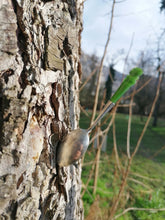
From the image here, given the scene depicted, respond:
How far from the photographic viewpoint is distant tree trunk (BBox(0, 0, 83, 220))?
0.34 metres

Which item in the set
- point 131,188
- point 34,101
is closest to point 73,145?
point 34,101

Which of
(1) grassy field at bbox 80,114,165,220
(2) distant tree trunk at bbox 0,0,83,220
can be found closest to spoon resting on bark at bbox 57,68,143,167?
(2) distant tree trunk at bbox 0,0,83,220

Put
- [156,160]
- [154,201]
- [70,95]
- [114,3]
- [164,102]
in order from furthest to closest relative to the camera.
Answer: [164,102], [156,160], [154,201], [114,3], [70,95]

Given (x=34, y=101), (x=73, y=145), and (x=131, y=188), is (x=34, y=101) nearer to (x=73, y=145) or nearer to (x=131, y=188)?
(x=73, y=145)

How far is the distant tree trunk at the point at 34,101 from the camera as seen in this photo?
337mm

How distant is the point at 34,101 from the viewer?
0.38m

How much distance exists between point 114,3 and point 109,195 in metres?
1.69

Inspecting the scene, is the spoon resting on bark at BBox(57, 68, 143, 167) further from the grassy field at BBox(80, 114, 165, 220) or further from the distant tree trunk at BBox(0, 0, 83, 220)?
the grassy field at BBox(80, 114, 165, 220)

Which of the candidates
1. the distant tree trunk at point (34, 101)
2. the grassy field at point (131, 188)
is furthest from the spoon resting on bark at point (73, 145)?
the grassy field at point (131, 188)

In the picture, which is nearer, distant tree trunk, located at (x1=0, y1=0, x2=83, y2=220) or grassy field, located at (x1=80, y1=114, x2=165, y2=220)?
distant tree trunk, located at (x1=0, y1=0, x2=83, y2=220)

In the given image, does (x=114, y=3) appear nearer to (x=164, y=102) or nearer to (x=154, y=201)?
(x=154, y=201)

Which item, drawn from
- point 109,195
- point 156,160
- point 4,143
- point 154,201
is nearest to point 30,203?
point 4,143

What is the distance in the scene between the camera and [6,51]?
13.0 inches

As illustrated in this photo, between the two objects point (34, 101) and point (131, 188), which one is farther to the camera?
point (131, 188)
